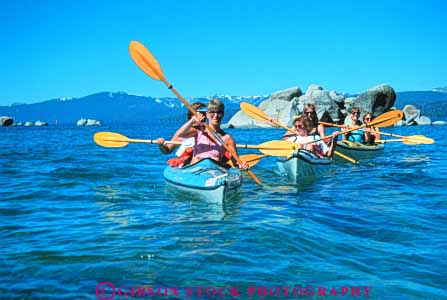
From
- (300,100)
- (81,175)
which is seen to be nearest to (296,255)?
(81,175)

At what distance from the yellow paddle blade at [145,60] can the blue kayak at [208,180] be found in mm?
1644

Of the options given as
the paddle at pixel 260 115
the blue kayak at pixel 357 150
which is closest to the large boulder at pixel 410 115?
the blue kayak at pixel 357 150

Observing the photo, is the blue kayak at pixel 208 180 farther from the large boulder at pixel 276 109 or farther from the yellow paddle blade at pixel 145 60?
the large boulder at pixel 276 109

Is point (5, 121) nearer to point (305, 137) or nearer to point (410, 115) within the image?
point (410, 115)

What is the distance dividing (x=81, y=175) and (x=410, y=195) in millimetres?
6773

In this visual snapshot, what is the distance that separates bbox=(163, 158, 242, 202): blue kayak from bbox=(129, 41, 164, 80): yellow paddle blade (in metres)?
1.64

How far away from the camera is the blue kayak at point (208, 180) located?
6267 mm

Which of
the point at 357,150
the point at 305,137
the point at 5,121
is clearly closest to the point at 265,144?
the point at 305,137

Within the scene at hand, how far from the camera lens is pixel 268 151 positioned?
8.77 meters

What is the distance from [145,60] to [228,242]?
3927mm

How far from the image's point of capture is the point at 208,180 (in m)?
6.35

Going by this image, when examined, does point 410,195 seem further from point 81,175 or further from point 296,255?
point 81,175

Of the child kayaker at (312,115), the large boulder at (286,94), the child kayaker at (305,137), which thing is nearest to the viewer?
the child kayaker at (305,137)

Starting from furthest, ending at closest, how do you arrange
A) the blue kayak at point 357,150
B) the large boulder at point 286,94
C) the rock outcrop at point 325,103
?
the large boulder at point 286,94, the rock outcrop at point 325,103, the blue kayak at point 357,150
